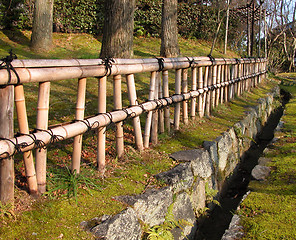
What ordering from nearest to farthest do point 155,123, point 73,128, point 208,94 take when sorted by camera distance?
point 73,128, point 155,123, point 208,94

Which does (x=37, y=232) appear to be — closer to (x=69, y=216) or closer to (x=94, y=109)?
(x=69, y=216)

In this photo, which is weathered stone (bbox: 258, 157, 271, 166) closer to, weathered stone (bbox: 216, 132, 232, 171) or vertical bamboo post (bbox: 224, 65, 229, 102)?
weathered stone (bbox: 216, 132, 232, 171)

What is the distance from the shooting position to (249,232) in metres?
3.27

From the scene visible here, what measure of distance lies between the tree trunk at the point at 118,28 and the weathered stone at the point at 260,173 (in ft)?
13.5

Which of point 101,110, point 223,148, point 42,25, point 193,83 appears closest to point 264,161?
point 223,148

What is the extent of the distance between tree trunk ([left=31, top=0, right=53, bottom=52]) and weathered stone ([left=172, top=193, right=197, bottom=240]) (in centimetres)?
958

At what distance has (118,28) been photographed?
7371 millimetres

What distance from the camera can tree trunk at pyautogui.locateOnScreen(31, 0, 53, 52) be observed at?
11.1m

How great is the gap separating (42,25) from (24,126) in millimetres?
9850

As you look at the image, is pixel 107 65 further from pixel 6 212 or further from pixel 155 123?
pixel 6 212

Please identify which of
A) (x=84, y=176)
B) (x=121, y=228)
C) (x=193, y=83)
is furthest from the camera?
(x=193, y=83)

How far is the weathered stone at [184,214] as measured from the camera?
139 inches

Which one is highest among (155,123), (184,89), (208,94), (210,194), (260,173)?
(184,89)

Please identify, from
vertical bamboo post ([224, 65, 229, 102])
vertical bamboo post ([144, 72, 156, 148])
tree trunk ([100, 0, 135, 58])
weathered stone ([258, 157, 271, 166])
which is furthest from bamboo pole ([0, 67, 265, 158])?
vertical bamboo post ([224, 65, 229, 102])
